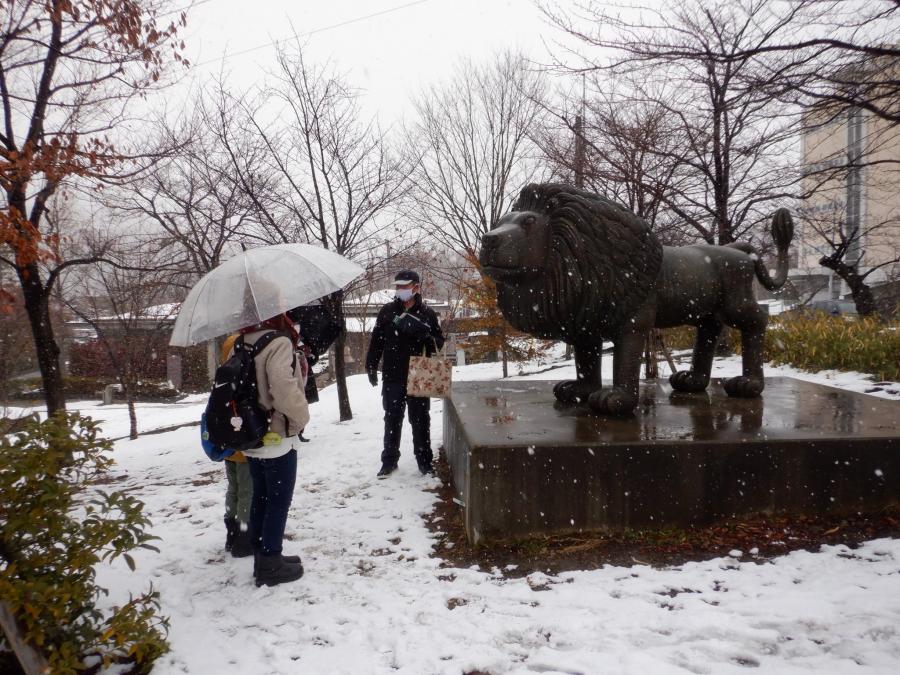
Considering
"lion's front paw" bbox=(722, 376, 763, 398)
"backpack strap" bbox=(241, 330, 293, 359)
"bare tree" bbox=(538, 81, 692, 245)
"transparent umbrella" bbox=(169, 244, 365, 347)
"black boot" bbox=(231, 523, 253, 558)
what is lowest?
"black boot" bbox=(231, 523, 253, 558)

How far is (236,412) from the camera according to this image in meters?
2.51

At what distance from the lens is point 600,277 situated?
3.53m

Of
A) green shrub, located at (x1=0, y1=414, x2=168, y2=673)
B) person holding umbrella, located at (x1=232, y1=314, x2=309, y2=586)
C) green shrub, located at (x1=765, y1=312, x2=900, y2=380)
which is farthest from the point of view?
green shrub, located at (x1=765, y1=312, x2=900, y2=380)

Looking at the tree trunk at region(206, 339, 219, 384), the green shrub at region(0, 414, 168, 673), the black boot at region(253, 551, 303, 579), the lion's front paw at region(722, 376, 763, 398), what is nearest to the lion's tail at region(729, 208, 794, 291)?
the lion's front paw at region(722, 376, 763, 398)

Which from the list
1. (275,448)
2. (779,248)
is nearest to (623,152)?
(779,248)

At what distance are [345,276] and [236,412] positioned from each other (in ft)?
3.38

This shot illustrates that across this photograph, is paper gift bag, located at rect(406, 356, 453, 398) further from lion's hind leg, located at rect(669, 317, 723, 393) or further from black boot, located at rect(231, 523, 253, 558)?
lion's hind leg, located at rect(669, 317, 723, 393)


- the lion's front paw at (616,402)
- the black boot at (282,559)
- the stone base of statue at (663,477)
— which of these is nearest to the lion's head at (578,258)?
the lion's front paw at (616,402)

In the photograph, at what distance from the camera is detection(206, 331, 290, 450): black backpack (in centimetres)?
247

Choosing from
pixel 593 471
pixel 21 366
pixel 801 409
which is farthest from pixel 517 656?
pixel 21 366

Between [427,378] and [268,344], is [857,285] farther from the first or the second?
[268,344]

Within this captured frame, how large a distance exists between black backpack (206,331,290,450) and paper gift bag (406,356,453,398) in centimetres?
179

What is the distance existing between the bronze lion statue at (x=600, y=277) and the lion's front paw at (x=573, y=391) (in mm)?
130

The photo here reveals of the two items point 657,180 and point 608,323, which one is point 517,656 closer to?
point 608,323
